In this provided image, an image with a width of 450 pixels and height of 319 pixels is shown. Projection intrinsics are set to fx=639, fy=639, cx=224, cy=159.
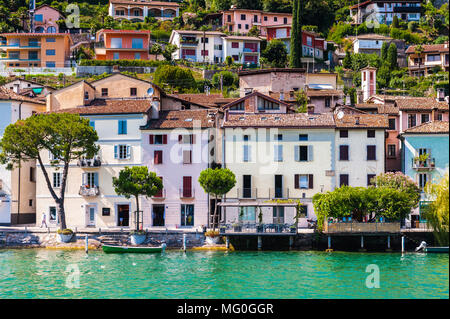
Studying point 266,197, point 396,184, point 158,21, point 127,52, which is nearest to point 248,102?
point 266,197

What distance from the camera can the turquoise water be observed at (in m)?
21.5

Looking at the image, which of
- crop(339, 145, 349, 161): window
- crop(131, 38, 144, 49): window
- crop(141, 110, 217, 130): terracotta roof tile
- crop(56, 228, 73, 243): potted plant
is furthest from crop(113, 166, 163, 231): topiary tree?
crop(131, 38, 144, 49): window

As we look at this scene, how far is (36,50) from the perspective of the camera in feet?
302

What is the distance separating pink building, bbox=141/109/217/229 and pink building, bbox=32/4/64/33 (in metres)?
72.9

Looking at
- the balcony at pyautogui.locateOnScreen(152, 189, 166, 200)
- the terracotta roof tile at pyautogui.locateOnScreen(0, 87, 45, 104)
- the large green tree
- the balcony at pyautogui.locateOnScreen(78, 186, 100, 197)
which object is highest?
the terracotta roof tile at pyautogui.locateOnScreen(0, 87, 45, 104)

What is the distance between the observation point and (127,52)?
3607 inches

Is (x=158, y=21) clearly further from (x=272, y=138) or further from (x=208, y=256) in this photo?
(x=208, y=256)

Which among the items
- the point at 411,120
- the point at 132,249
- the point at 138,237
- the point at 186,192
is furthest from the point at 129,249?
the point at 411,120

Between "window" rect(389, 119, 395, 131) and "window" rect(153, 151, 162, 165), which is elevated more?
"window" rect(389, 119, 395, 131)

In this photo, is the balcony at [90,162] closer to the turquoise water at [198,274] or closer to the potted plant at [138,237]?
the potted plant at [138,237]

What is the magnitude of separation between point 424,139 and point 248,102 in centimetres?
1601

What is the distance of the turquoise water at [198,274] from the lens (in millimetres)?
21547

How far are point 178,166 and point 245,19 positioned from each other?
71.0 meters

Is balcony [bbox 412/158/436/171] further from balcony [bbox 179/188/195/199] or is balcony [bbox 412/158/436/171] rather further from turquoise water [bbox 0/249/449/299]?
balcony [bbox 179/188/195/199]
